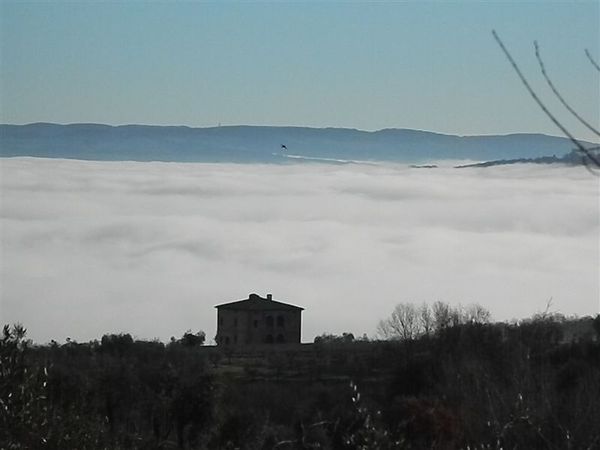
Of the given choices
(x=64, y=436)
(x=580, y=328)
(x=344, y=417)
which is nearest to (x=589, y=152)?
(x=64, y=436)

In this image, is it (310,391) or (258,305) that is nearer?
(310,391)

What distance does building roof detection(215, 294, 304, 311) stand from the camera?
5819cm

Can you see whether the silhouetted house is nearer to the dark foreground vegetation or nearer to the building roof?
the building roof

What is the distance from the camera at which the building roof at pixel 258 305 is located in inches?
2291

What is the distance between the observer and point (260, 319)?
58.5m

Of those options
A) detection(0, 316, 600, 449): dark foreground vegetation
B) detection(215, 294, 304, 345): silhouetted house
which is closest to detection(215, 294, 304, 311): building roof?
detection(215, 294, 304, 345): silhouetted house

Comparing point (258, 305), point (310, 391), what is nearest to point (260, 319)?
point (258, 305)

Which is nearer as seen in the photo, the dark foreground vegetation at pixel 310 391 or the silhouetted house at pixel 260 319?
the dark foreground vegetation at pixel 310 391

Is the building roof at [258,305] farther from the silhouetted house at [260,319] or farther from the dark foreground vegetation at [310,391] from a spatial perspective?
the dark foreground vegetation at [310,391]

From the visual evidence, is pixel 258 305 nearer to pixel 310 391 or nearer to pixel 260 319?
pixel 260 319

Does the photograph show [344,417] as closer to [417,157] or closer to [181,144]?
[417,157]

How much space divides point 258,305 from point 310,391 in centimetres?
2489

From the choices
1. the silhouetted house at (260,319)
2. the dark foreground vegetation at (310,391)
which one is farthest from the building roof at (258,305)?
the dark foreground vegetation at (310,391)

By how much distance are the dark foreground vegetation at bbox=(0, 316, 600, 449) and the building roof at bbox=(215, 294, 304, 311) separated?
859 cm
